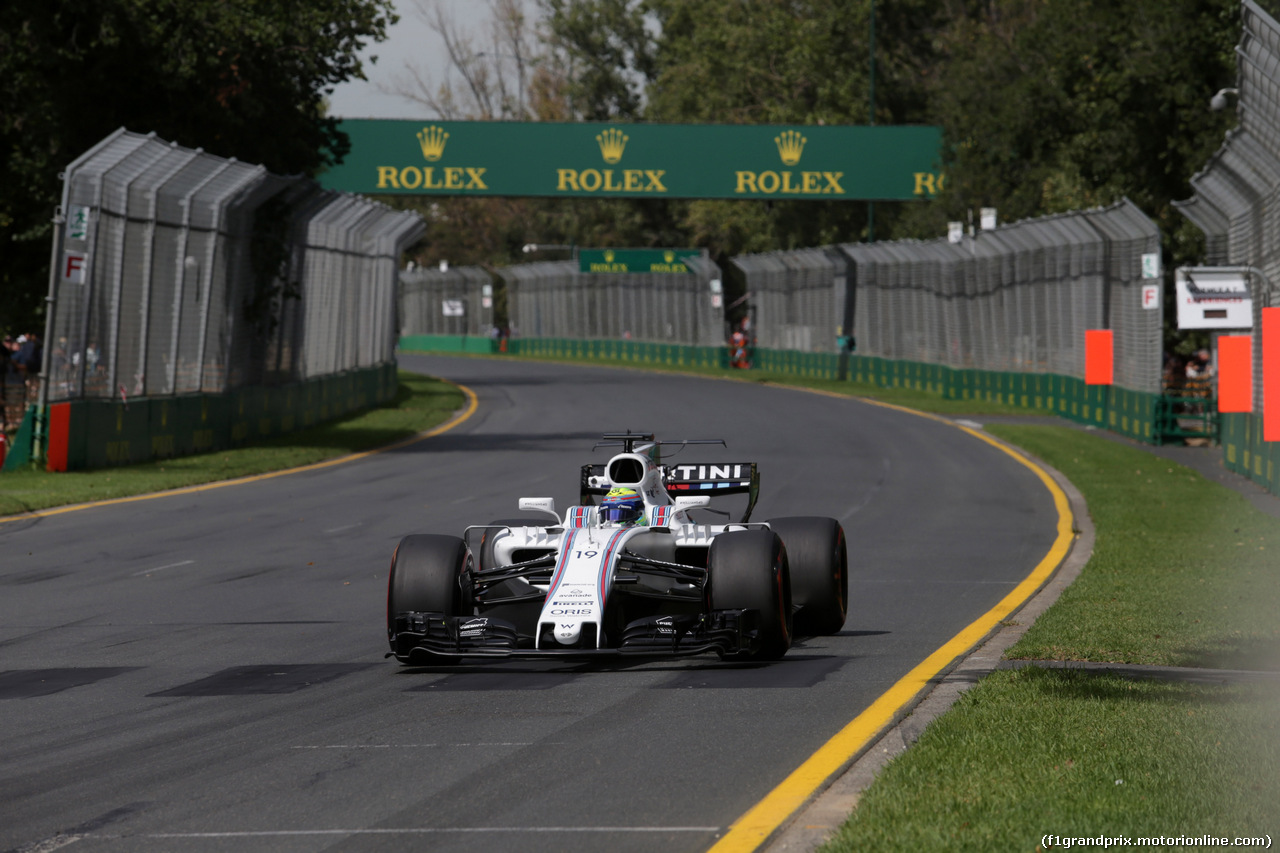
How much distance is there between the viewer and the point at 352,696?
318 inches

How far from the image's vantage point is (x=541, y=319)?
3172 inches

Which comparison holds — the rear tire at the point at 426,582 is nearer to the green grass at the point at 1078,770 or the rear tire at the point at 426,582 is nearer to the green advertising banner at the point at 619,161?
the green grass at the point at 1078,770

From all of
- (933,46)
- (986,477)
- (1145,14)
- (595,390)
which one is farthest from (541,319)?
(986,477)

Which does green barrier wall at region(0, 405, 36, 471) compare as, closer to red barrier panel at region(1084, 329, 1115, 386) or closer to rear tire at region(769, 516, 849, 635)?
rear tire at region(769, 516, 849, 635)

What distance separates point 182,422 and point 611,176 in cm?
2365

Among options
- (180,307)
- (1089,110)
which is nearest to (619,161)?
(1089,110)

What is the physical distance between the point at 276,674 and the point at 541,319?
72.2 meters

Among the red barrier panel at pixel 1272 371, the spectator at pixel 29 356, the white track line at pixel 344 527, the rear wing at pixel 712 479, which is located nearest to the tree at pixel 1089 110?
the spectator at pixel 29 356

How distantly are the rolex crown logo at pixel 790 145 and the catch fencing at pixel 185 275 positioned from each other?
15654 millimetres

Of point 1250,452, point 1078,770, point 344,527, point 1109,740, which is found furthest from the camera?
point 1250,452

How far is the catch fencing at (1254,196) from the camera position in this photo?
55.4 feet

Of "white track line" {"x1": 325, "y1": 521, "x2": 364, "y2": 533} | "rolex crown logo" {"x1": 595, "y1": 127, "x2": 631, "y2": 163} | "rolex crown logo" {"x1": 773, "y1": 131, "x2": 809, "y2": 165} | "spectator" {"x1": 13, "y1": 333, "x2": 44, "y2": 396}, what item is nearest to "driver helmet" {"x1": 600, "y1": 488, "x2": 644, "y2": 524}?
"white track line" {"x1": 325, "y1": 521, "x2": 364, "y2": 533}

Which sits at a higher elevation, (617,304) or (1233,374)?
(617,304)

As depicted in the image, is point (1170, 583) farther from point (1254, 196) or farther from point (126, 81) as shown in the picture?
point (126, 81)
